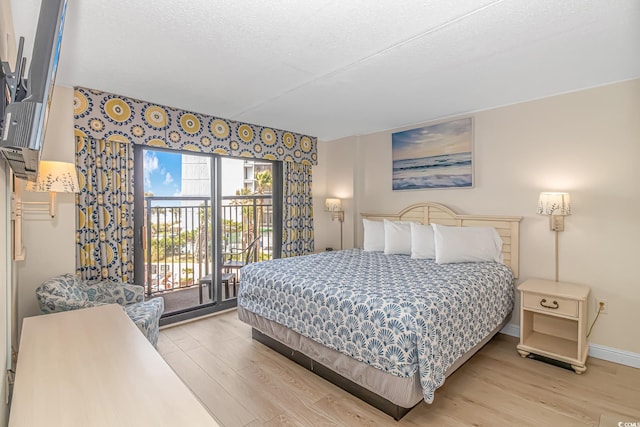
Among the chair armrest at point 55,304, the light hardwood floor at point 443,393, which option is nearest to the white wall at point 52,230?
the chair armrest at point 55,304

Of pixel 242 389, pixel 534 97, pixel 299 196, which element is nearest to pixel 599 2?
pixel 534 97

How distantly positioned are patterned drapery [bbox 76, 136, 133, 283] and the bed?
51.2 inches

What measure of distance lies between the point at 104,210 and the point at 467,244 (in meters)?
3.69

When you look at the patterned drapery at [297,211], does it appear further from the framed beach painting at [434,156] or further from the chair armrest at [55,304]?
the chair armrest at [55,304]

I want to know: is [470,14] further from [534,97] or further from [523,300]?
[523,300]

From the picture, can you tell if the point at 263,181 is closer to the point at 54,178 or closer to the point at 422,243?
the point at 422,243

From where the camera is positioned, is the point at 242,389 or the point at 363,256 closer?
the point at 242,389

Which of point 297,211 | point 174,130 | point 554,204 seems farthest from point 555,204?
point 174,130

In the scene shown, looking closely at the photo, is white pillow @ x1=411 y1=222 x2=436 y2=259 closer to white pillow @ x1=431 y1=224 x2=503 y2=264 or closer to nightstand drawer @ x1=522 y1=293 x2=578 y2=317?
white pillow @ x1=431 y1=224 x2=503 y2=264

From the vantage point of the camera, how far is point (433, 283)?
242cm

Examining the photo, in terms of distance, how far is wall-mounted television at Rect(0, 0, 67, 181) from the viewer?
690 mm

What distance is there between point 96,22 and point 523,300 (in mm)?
3858

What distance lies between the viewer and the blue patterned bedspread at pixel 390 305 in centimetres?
191

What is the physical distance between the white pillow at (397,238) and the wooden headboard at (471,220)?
35 centimetres
